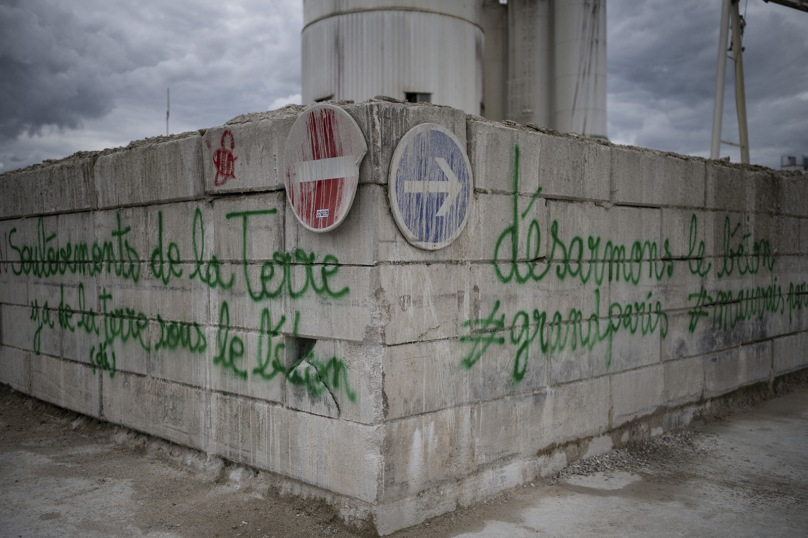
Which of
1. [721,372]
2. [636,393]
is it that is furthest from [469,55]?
[636,393]

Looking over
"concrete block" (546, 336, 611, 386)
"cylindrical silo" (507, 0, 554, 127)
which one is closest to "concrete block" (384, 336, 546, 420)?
"concrete block" (546, 336, 611, 386)

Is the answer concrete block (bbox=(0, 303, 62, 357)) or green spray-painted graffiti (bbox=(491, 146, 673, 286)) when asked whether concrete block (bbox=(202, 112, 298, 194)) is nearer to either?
green spray-painted graffiti (bbox=(491, 146, 673, 286))

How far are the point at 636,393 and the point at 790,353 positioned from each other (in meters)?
3.86

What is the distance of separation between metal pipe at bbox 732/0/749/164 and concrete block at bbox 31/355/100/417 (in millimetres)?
12533

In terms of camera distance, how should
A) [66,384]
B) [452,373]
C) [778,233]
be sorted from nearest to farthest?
[452,373]
[66,384]
[778,233]

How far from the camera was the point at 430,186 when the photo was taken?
4.10 metres

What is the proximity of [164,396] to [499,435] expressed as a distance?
285 cm

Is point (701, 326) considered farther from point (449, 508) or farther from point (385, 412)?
point (385, 412)

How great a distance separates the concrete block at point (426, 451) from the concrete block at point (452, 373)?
0.07 m

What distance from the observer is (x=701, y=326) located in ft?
22.2

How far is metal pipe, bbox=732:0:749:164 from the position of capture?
1321cm

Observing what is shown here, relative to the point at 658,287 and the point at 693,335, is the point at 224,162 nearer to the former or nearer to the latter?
the point at 658,287

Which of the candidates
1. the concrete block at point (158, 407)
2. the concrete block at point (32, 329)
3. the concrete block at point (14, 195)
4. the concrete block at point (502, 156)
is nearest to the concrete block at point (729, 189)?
the concrete block at point (502, 156)

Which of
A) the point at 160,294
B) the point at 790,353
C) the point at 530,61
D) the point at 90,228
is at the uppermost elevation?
the point at 530,61
